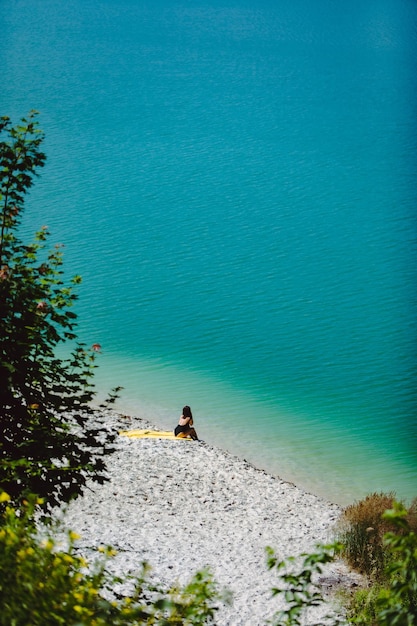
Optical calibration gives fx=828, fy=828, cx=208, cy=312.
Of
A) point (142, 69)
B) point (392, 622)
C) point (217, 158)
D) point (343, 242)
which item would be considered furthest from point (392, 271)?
point (392, 622)

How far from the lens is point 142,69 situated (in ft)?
70.4

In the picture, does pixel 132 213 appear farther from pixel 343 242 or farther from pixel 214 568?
pixel 214 568

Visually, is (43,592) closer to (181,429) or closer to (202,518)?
(202,518)

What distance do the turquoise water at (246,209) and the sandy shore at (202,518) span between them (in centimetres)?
105

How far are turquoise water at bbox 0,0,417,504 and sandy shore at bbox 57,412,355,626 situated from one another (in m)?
1.05

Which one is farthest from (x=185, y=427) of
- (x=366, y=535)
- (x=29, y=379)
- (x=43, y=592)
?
(x=43, y=592)

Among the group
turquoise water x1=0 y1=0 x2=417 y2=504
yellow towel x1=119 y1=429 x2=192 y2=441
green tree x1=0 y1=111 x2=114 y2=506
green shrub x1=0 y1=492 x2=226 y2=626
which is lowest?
green shrub x1=0 y1=492 x2=226 y2=626

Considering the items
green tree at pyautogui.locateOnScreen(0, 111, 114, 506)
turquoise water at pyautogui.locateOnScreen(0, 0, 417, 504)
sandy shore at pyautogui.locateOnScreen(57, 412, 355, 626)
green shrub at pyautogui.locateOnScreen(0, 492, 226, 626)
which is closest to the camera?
green shrub at pyautogui.locateOnScreen(0, 492, 226, 626)

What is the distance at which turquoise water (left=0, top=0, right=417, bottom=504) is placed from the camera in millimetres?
11883

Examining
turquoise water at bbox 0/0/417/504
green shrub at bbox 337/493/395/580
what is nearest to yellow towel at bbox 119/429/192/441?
turquoise water at bbox 0/0/417/504

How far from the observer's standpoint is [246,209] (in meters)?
18.6

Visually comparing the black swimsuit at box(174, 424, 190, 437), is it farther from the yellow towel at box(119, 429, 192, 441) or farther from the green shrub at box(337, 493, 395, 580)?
the green shrub at box(337, 493, 395, 580)

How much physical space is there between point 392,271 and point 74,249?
6503 mm

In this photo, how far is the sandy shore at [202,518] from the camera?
6.23 m
